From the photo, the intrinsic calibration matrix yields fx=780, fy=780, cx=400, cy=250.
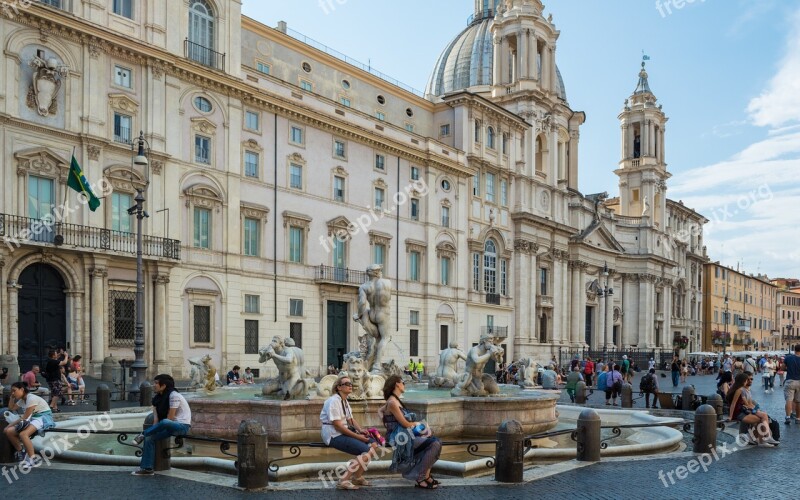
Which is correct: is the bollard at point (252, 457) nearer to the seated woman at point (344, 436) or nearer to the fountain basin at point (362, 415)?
the seated woman at point (344, 436)

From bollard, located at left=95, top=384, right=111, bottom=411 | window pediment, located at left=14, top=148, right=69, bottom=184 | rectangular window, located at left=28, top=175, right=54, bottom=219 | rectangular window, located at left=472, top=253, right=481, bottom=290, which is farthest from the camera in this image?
rectangular window, located at left=472, top=253, right=481, bottom=290

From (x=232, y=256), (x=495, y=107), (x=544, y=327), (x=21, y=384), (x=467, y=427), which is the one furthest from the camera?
(x=544, y=327)

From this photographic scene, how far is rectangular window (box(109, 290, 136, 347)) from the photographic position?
2894 centimetres

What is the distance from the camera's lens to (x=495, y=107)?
5206cm

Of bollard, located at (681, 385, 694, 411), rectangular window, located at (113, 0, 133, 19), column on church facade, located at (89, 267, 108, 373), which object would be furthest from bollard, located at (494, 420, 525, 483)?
rectangular window, located at (113, 0, 133, 19)

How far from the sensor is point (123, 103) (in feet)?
98.5

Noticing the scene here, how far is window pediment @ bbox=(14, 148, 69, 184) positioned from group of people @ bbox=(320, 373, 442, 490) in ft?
69.9

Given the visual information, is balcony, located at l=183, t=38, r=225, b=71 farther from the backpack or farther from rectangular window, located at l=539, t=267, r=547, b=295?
rectangular window, located at l=539, t=267, r=547, b=295

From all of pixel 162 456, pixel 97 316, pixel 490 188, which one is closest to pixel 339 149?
pixel 490 188

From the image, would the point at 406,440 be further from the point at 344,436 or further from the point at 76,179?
the point at 76,179

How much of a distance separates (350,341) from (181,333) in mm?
10746

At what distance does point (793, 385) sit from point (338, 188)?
26.3 meters

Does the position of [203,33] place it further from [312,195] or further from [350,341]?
[350,341]

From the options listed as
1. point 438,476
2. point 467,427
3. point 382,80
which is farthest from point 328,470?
point 382,80
